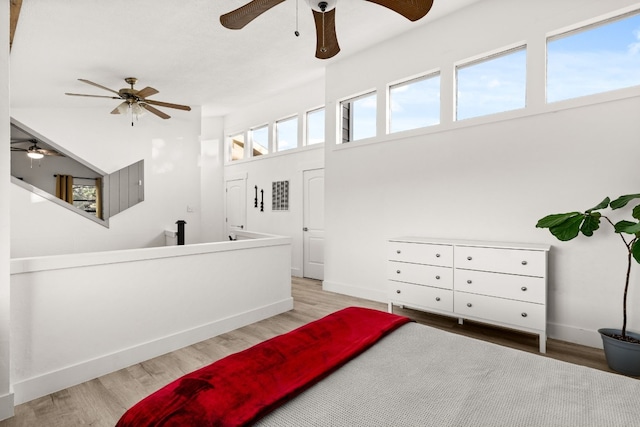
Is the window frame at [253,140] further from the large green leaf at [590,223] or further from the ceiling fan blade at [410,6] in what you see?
the large green leaf at [590,223]

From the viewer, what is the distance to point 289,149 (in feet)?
19.6

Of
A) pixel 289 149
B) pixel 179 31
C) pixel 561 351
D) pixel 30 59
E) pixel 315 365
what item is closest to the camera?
pixel 315 365

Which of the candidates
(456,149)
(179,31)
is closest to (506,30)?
(456,149)

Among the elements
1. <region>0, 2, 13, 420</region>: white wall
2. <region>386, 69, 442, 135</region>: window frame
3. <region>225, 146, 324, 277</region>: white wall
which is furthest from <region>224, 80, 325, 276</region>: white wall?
<region>0, 2, 13, 420</region>: white wall

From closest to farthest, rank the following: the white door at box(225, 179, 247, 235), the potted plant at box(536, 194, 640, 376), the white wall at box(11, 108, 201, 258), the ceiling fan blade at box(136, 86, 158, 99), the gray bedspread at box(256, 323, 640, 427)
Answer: the gray bedspread at box(256, 323, 640, 427)
the potted plant at box(536, 194, 640, 376)
the ceiling fan blade at box(136, 86, 158, 99)
the white wall at box(11, 108, 201, 258)
the white door at box(225, 179, 247, 235)

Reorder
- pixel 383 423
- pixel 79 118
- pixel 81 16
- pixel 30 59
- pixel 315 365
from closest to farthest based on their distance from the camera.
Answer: pixel 383 423
pixel 315 365
pixel 81 16
pixel 30 59
pixel 79 118

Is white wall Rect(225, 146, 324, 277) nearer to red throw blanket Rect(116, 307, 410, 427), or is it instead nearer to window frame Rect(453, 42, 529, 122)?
window frame Rect(453, 42, 529, 122)

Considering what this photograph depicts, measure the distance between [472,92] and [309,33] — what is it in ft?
6.48

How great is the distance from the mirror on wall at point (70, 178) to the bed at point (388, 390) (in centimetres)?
526

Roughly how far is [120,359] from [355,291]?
9.50 ft

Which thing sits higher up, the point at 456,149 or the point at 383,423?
the point at 456,149

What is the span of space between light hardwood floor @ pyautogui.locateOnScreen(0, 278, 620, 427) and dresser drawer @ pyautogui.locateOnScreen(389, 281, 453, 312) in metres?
0.25

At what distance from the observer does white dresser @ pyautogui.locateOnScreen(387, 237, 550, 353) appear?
9.05ft

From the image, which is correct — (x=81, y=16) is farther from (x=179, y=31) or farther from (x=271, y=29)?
(x=271, y=29)
